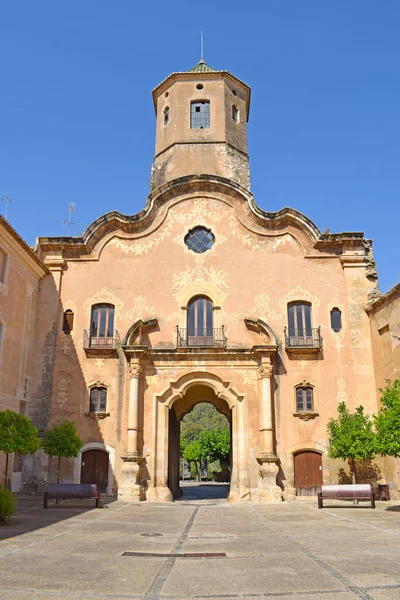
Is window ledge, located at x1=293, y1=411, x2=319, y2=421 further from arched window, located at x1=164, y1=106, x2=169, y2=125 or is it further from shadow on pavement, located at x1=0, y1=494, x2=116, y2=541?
arched window, located at x1=164, y1=106, x2=169, y2=125

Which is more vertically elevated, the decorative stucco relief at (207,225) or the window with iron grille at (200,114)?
the window with iron grille at (200,114)

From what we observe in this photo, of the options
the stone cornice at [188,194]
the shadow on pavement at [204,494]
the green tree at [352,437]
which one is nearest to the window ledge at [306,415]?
the green tree at [352,437]

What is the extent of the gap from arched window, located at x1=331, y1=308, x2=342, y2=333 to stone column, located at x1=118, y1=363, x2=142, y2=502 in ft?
30.0

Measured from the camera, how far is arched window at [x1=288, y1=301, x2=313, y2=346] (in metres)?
24.4

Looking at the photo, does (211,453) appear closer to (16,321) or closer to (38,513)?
(16,321)

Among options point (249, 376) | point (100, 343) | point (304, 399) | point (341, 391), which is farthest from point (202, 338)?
point (341, 391)

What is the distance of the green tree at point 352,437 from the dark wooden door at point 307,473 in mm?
1060

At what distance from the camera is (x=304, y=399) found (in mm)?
23781

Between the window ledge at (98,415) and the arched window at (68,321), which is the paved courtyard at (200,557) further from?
the arched window at (68,321)

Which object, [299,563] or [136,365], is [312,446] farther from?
[299,563]

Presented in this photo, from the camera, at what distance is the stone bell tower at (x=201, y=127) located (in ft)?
95.5

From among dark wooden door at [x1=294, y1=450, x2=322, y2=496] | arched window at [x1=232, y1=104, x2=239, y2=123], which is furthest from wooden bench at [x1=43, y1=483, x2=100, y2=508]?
arched window at [x1=232, y1=104, x2=239, y2=123]

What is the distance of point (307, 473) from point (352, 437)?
9.70 feet

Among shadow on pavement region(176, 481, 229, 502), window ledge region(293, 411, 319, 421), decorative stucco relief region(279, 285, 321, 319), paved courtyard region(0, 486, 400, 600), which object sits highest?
decorative stucco relief region(279, 285, 321, 319)
